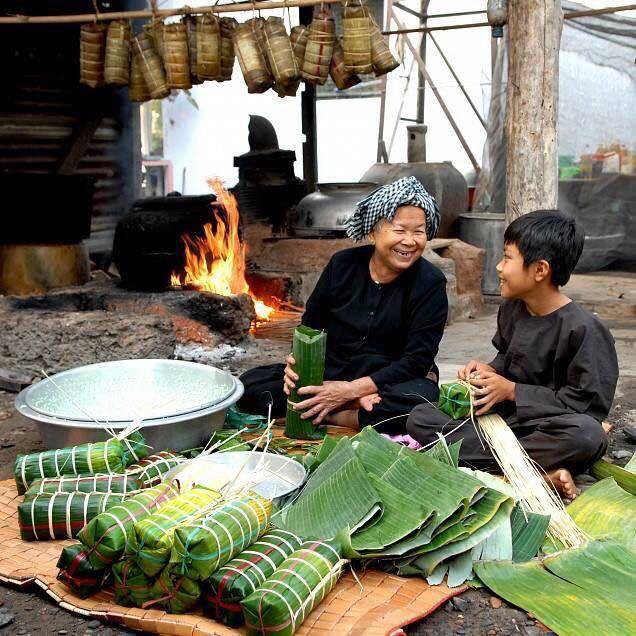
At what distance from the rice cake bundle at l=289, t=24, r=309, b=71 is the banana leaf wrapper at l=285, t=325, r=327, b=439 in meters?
2.71

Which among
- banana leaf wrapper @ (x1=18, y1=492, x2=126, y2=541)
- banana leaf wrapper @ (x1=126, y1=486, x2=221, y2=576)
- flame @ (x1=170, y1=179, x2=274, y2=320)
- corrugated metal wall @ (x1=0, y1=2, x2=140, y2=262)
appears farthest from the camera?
corrugated metal wall @ (x1=0, y1=2, x2=140, y2=262)

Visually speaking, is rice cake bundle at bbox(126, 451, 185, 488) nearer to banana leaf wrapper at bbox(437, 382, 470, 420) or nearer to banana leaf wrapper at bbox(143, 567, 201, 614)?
banana leaf wrapper at bbox(143, 567, 201, 614)

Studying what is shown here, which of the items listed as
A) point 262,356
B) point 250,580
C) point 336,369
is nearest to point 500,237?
point 262,356

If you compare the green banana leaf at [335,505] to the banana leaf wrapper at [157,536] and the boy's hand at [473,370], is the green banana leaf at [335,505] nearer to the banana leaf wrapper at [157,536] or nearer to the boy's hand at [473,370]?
the banana leaf wrapper at [157,536]

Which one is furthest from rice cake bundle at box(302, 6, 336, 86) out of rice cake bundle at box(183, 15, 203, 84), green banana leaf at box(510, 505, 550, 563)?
green banana leaf at box(510, 505, 550, 563)

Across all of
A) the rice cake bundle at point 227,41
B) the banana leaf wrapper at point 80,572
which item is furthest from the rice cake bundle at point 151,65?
the banana leaf wrapper at point 80,572

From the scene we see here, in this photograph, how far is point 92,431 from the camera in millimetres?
3342

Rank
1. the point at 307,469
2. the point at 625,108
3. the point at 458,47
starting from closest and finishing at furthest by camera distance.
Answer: the point at 307,469
the point at 625,108
the point at 458,47

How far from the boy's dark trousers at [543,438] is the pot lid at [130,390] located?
927mm

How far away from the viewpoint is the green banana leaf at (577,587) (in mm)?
2432

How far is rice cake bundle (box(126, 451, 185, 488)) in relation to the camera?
3084 mm

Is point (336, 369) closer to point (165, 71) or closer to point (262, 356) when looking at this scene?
point (262, 356)

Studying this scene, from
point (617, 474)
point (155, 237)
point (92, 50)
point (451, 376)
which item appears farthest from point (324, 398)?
point (92, 50)

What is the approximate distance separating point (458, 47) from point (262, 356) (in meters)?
8.82
